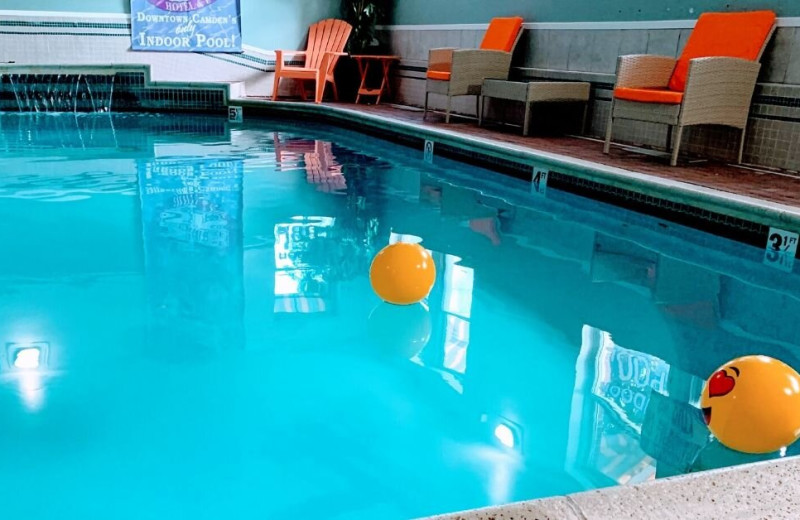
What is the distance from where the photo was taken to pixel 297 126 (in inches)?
307

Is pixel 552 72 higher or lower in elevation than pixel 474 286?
higher

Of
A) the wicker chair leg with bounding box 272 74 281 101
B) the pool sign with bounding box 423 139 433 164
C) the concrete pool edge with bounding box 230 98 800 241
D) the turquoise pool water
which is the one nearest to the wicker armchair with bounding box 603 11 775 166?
the concrete pool edge with bounding box 230 98 800 241

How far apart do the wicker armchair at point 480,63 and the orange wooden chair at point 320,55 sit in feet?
6.60

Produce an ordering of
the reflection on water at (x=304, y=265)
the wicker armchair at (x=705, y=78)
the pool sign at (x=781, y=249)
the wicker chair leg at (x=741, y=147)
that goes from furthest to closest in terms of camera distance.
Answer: the wicker chair leg at (x=741, y=147), the wicker armchair at (x=705, y=78), the pool sign at (x=781, y=249), the reflection on water at (x=304, y=265)

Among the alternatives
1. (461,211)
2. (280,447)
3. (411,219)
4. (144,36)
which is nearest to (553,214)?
(461,211)

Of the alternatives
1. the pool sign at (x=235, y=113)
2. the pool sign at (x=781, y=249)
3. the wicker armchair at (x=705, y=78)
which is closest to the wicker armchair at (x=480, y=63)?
the wicker armchair at (x=705, y=78)

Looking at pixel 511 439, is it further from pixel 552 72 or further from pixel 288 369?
pixel 552 72

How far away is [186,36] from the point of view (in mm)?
8664

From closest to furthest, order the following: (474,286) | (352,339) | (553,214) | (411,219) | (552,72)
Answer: (352,339) < (474,286) < (411,219) < (553,214) < (552,72)

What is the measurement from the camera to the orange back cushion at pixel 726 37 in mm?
4270

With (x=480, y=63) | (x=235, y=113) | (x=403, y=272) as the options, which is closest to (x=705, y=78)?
(x=480, y=63)

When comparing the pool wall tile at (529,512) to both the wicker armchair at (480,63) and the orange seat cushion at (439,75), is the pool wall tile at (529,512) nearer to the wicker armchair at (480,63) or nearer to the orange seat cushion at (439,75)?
the wicker armchair at (480,63)

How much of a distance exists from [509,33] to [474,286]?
4.05m

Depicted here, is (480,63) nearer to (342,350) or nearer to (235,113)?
(235,113)
